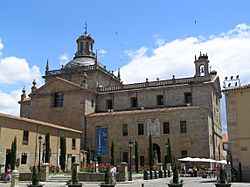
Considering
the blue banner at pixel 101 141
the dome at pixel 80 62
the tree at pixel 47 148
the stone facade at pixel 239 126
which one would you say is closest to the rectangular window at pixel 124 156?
the blue banner at pixel 101 141

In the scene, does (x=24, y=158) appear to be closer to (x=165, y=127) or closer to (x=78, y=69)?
(x=165, y=127)

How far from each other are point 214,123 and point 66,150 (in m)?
20.0

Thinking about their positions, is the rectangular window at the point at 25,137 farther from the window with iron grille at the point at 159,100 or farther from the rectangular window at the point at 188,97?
the rectangular window at the point at 188,97

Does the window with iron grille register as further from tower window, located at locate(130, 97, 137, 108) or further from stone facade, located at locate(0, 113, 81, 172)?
stone facade, located at locate(0, 113, 81, 172)

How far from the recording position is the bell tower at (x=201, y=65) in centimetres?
4791

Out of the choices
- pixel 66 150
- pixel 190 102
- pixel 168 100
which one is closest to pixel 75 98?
pixel 66 150

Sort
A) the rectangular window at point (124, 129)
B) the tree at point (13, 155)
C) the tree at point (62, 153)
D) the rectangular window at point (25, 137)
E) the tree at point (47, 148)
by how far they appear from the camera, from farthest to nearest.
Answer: the rectangular window at point (124, 129) < the tree at point (62, 153) < the tree at point (47, 148) < the rectangular window at point (25, 137) < the tree at point (13, 155)

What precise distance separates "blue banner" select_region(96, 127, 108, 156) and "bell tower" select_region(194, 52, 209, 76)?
1536 cm

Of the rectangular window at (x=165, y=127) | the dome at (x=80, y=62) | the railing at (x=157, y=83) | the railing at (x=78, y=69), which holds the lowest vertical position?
the rectangular window at (x=165, y=127)

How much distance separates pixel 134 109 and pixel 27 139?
18.1 meters

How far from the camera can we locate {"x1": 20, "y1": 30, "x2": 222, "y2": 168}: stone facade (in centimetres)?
4312

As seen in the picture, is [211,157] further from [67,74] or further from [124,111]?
[67,74]

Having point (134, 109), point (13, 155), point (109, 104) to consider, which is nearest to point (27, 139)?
point (13, 155)

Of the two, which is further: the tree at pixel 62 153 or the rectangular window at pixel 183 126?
the rectangular window at pixel 183 126
